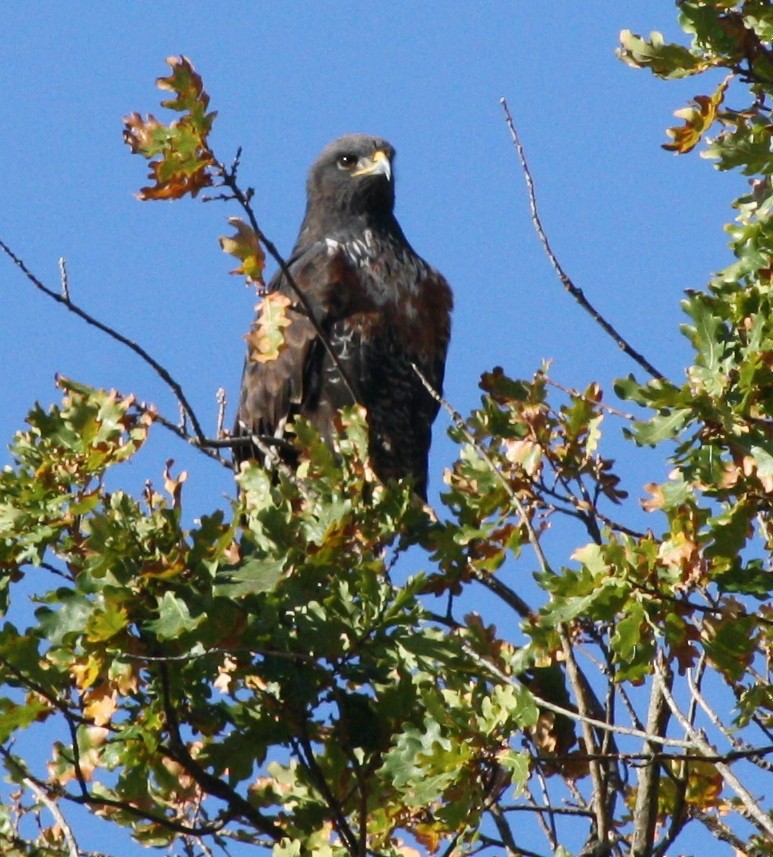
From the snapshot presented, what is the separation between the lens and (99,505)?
3.55 m

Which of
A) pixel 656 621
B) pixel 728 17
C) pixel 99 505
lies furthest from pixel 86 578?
pixel 728 17

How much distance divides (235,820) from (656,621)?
4.21ft

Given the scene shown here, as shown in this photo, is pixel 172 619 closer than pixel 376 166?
Yes

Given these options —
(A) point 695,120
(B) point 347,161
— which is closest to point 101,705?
(A) point 695,120

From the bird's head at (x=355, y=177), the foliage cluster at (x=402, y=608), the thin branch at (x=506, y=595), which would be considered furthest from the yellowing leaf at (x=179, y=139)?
the bird's head at (x=355, y=177)

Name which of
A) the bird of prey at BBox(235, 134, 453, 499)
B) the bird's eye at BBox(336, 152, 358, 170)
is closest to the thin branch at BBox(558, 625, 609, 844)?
the bird of prey at BBox(235, 134, 453, 499)

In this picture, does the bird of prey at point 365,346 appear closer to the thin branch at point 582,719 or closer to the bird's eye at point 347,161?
the bird's eye at point 347,161

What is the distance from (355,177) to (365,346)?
126cm

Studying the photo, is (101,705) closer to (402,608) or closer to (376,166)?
(402,608)

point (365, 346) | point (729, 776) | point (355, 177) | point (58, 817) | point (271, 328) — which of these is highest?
point (355, 177)

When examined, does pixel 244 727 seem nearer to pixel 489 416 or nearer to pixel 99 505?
pixel 99 505

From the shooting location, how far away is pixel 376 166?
25.4 ft

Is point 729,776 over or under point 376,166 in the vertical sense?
under

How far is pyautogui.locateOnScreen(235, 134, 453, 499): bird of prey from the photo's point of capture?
6899 mm
